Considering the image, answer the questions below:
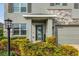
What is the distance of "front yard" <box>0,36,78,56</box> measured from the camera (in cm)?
443

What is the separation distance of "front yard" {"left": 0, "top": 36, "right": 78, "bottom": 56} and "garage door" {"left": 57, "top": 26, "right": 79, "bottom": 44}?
2.9 inches

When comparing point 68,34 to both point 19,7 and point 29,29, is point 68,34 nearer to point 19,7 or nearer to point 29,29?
point 29,29

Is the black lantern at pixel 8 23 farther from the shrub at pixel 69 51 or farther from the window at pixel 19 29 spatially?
the shrub at pixel 69 51

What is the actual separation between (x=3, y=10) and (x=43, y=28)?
0.55m

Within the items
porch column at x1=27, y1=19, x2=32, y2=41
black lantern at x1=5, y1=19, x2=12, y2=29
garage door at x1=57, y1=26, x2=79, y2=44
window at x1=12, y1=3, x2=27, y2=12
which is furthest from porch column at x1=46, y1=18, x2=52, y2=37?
black lantern at x1=5, y1=19, x2=12, y2=29

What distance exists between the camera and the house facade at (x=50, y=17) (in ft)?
14.4

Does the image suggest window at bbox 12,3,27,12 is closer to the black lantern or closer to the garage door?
the black lantern

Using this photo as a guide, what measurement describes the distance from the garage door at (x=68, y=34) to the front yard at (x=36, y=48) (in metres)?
0.07

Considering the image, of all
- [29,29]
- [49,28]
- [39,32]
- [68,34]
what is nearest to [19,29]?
[29,29]

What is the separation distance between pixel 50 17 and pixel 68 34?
0.31 m

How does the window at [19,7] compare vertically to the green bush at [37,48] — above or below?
above

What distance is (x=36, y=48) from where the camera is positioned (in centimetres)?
445

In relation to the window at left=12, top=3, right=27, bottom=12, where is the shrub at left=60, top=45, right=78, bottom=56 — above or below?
below

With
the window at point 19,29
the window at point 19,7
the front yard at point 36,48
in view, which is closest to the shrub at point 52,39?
the front yard at point 36,48
